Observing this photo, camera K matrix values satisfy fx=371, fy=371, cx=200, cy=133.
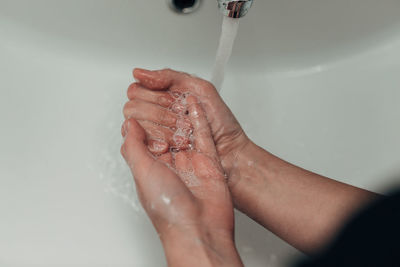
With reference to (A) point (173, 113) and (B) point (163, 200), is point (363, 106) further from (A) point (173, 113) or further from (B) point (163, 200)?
(B) point (163, 200)

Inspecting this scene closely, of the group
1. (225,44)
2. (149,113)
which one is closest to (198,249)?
(149,113)

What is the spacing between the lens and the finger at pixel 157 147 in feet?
2.38

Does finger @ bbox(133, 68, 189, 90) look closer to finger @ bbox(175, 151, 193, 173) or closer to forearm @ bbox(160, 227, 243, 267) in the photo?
finger @ bbox(175, 151, 193, 173)

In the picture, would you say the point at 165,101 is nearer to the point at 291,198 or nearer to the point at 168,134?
the point at 168,134

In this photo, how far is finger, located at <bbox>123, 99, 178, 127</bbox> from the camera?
0.77m

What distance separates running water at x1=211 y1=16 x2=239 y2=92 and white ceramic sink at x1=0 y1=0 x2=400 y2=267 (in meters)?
0.11

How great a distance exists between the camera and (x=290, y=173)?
772 mm

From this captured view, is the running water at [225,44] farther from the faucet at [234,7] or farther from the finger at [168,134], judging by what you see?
the finger at [168,134]

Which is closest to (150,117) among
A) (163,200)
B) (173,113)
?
(173,113)

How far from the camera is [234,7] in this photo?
62 cm

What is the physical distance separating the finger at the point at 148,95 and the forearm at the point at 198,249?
0.29 m

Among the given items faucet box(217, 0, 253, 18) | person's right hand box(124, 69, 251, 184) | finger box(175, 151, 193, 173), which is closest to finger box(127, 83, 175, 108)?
person's right hand box(124, 69, 251, 184)

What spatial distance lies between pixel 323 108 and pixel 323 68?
0.39 feet

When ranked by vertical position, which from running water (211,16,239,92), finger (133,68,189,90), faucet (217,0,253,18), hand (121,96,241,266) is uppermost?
faucet (217,0,253,18)
